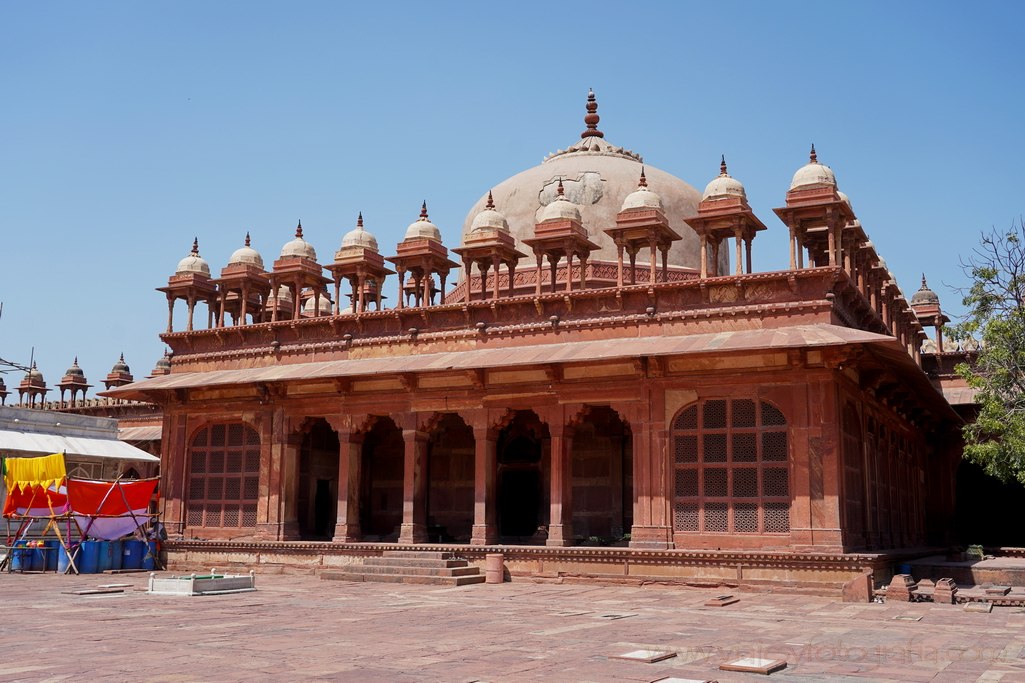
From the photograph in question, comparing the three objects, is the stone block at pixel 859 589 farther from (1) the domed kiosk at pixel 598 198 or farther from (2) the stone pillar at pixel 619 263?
(1) the domed kiosk at pixel 598 198

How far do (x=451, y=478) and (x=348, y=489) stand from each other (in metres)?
3.10

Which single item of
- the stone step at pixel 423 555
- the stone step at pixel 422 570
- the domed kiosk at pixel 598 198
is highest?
the domed kiosk at pixel 598 198

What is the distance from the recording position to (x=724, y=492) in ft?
58.3

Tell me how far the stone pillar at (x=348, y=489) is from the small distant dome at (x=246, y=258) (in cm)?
532

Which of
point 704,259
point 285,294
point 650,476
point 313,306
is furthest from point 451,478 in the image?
point 313,306

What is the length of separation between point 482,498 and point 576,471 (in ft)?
10.9

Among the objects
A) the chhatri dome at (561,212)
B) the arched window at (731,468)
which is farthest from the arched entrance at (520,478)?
the arched window at (731,468)

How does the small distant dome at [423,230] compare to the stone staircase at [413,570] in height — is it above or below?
above

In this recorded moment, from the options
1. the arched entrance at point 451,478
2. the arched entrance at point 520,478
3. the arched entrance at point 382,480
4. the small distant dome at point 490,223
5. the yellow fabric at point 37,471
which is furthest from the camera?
the arched entrance at point 382,480

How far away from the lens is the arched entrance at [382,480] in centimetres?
2445

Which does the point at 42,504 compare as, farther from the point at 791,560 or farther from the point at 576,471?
the point at 791,560

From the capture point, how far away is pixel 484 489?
1989 cm

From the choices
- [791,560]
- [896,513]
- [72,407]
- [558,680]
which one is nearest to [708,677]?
[558,680]

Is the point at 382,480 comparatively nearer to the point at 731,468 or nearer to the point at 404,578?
the point at 404,578
